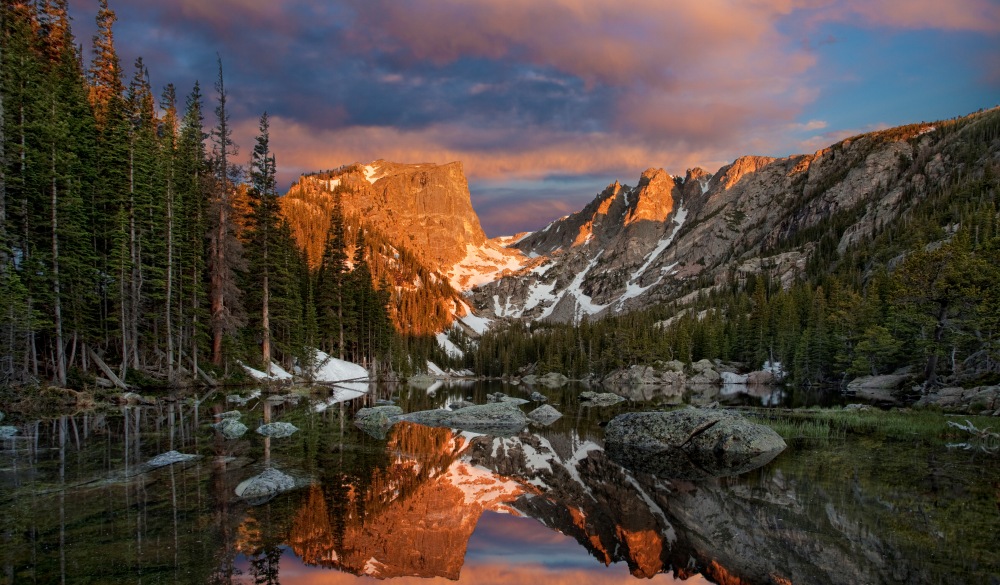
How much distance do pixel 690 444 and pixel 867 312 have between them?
54.7m

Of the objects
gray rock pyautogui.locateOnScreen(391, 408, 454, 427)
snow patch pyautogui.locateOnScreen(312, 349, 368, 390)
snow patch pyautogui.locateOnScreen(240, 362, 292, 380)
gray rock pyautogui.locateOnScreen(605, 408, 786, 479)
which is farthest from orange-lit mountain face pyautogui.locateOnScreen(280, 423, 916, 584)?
snow patch pyautogui.locateOnScreen(312, 349, 368, 390)

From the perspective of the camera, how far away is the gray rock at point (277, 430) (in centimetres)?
1997

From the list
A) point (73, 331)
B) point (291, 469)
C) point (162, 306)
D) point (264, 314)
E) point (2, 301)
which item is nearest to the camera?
point (291, 469)

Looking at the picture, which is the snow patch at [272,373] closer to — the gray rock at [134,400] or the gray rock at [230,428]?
the gray rock at [134,400]

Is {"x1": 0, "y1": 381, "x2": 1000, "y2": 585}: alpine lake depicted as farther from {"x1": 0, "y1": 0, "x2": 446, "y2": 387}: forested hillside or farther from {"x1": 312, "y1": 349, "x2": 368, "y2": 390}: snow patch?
{"x1": 312, "y1": 349, "x2": 368, "y2": 390}: snow patch

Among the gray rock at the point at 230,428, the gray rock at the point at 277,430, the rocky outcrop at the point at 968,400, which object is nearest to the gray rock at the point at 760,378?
the rocky outcrop at the point at 968,400

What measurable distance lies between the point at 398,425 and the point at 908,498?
20401mm

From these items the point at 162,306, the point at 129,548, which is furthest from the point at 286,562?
the point at 162,306

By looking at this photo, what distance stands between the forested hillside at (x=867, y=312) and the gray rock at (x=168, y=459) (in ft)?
132

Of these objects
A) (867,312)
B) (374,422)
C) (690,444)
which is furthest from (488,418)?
(867,312)

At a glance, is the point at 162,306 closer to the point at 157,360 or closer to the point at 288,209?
the point at 157,360

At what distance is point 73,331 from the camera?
1152 inches

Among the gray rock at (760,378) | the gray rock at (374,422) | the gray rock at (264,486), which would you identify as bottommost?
the gray rock at (760,378)

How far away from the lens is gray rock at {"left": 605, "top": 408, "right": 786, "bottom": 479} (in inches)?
630
